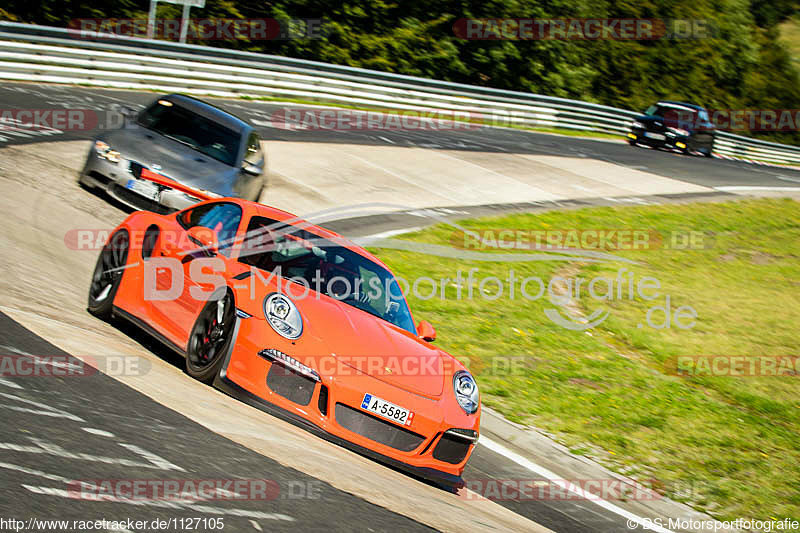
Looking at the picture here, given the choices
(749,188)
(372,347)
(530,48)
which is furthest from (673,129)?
(372,347)

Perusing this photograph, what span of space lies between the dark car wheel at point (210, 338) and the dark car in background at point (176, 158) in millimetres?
4644

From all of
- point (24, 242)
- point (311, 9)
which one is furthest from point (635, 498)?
point (311, 9)

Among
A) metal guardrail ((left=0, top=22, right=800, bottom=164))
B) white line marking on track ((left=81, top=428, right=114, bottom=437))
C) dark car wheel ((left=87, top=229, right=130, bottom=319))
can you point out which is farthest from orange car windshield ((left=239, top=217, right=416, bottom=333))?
metal guardrail ((left=0, top=22, right=800, bottom=164))

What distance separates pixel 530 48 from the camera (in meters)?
38.8

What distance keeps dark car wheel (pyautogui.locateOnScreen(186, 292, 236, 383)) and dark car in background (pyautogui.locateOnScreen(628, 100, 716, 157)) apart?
27.5 m

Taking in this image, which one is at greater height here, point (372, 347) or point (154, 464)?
point (372, 347)

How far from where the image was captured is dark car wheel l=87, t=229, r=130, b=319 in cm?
730

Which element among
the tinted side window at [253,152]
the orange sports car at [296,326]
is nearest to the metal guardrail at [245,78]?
the tinted side window at [253,152]

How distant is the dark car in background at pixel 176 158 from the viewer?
10.7 meters

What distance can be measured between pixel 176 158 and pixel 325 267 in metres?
4.94

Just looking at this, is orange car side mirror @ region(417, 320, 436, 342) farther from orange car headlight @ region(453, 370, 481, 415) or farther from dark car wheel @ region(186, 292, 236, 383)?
dark car wheel @ region(186, 292, 236, 383)

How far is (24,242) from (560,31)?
34413 millimetres

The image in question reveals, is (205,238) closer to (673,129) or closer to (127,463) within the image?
(127,463)

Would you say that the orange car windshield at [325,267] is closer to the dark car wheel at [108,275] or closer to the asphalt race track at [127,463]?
the dark car wheel at [108,275]
